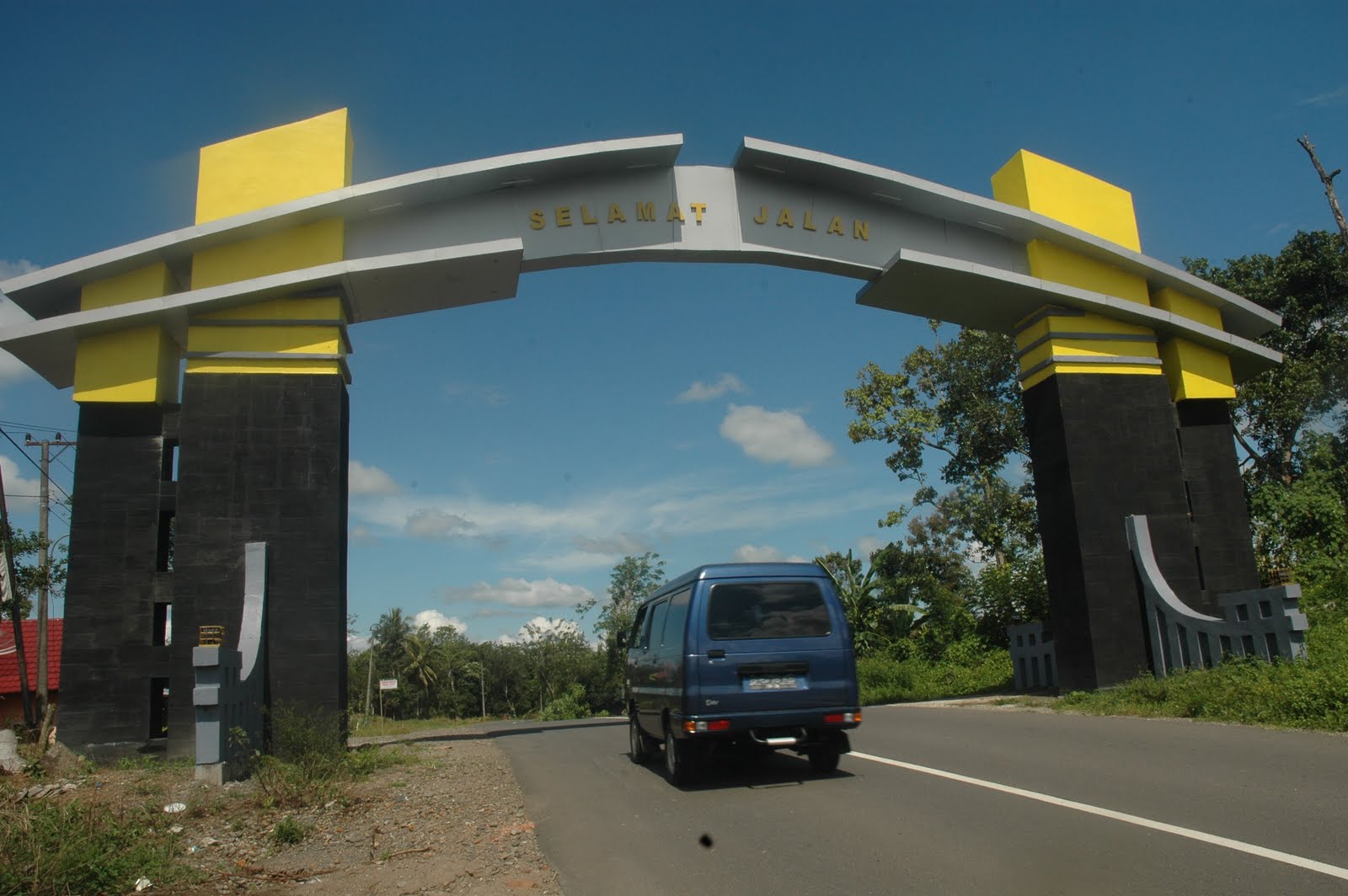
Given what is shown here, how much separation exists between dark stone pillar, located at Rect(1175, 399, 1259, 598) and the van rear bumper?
9.61 m

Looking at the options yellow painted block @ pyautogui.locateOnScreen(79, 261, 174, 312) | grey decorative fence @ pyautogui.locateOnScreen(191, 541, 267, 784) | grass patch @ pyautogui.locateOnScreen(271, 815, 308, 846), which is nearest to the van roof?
grass patch @ pyautogui.locateOnScreen(271, 815, 308, 846)

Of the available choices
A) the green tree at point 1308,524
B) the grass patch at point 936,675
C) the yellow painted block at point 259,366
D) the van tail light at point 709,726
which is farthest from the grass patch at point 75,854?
the green tree at point 1308,524

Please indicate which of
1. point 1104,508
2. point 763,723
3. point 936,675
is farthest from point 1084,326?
point 936,675

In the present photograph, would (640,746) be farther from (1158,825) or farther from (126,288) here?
(126,288)

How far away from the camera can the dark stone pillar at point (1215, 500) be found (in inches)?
617

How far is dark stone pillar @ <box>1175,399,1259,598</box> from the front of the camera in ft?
51.4

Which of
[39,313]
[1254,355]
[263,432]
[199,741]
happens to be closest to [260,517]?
[263,432]

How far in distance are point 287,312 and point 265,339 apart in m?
0.50

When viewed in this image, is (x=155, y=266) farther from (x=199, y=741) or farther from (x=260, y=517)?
(x=199, y=741)

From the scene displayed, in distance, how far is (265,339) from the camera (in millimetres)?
13500

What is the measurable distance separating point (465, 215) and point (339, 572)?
18.7 feet

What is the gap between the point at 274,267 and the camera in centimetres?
1366

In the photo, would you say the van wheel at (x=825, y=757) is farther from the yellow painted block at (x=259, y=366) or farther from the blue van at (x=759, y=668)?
the yellow painted block at (x=259, y=366)

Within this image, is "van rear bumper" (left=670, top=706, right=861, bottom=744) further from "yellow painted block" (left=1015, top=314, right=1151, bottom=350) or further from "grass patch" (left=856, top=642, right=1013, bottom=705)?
"grass patch" (left=856, top=642, right=1013, bottom=705)
